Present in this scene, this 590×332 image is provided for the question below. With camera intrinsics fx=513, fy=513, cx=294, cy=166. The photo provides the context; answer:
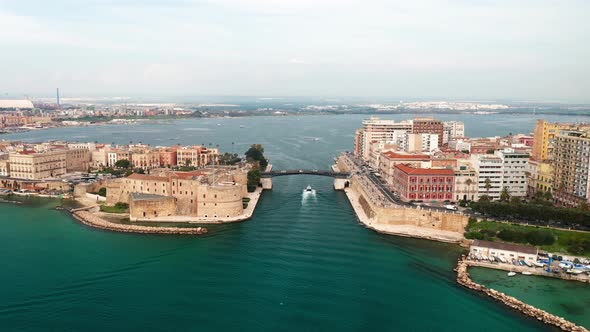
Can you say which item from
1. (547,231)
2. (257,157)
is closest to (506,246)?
(547,231)

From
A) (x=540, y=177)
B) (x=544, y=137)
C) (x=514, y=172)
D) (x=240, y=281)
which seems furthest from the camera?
(x=544, y=137)

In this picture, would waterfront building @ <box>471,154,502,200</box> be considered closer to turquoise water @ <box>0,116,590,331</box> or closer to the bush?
the bush

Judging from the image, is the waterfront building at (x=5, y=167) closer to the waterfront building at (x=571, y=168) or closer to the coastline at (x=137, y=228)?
the coastline at (x=137, y=228)

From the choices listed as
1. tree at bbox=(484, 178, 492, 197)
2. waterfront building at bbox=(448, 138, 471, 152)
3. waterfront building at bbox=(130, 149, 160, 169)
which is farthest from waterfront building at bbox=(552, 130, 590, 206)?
waterfront building at bbox=(130, 149, 160, 169)

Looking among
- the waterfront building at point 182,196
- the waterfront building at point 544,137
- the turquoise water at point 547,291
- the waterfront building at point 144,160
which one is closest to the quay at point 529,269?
the turquoise water at point 547,291

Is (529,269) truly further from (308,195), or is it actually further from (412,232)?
(308,195)

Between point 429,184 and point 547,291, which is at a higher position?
point 429,184
